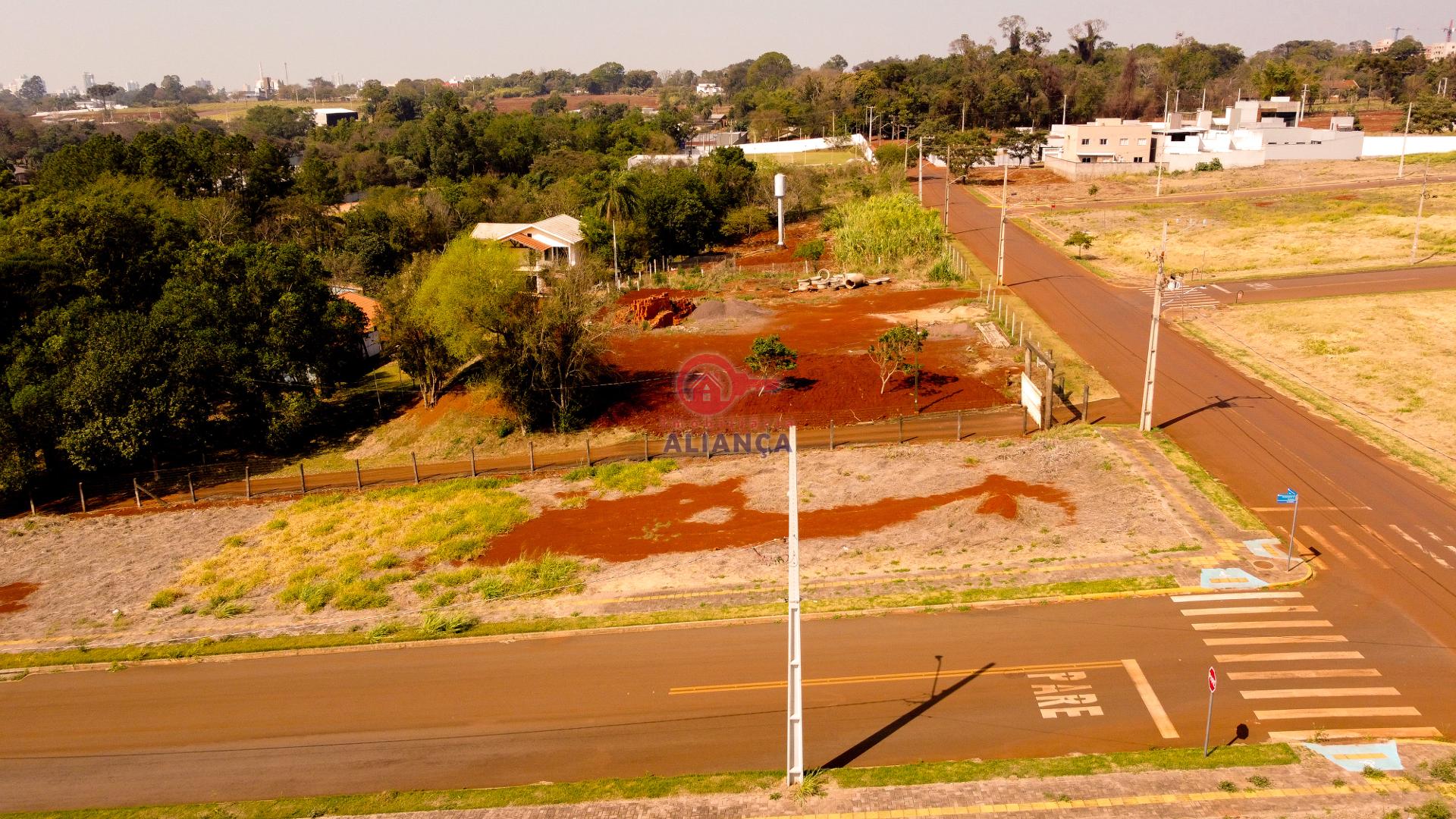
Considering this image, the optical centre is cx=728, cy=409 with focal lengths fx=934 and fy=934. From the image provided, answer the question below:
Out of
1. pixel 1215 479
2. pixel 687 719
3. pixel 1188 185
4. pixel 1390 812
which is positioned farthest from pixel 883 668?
pixel 1188 185

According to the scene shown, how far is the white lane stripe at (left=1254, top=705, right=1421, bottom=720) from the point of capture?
1872 centimetres

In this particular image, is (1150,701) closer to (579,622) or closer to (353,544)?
(579,622)

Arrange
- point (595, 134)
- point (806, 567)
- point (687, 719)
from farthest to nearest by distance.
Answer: point (595, 134) < point (806, 567) < point (687, 719)

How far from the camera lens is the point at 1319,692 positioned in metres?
19.5

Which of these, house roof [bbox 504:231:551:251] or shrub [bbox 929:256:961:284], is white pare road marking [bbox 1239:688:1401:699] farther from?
house roof [bbox 504:231:551:251]

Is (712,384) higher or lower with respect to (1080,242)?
lower

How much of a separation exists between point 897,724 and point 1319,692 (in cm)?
879

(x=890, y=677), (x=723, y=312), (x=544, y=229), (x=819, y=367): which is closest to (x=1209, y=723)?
(x=890, y=677)

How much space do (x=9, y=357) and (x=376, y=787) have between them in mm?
32231

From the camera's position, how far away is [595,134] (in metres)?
128

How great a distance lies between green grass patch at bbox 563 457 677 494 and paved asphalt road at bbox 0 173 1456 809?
1072cm

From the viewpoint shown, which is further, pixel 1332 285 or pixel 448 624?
pixel 1332 285

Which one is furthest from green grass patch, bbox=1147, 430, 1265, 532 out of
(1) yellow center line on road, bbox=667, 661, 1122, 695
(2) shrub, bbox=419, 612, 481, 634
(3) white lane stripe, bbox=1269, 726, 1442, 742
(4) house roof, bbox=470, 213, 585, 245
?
(4) house roof, bbox=470, 213, 585, 245

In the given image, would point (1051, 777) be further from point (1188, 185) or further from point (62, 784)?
point (1188, 185)
